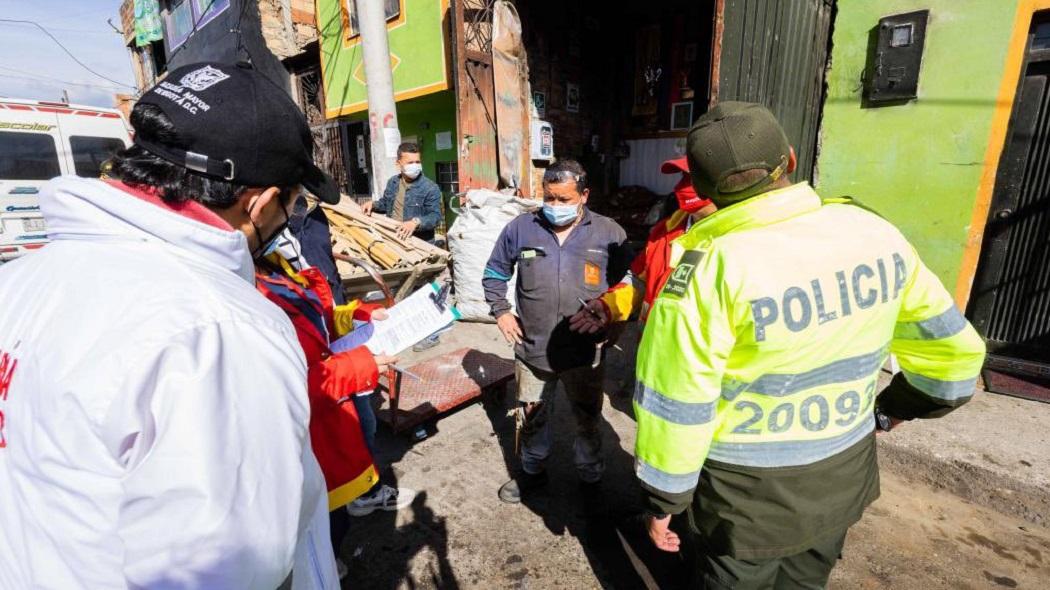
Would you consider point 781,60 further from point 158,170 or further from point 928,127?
point 158,170

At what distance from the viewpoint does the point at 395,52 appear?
28.1 feet

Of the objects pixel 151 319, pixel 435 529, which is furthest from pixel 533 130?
pixel 151 319

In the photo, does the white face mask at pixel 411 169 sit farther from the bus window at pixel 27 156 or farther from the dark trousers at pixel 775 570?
the bus window at pixel 27 156

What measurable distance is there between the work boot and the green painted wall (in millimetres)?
3634

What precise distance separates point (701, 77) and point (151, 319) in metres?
9.00

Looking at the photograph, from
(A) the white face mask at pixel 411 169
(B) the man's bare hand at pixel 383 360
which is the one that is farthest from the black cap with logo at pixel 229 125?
(A) the white face mask at pixel 411 169

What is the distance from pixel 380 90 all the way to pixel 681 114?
5.23 meters

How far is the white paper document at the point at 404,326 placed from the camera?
6.18 feet

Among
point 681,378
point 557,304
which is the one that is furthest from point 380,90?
point 681,378

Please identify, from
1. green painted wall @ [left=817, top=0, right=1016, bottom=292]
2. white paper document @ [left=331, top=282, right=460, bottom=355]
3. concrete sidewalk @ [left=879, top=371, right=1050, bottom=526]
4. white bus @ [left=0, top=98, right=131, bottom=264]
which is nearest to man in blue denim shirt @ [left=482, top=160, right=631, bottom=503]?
white paper document @ [left=331, top=282, right=460, bottom=355]

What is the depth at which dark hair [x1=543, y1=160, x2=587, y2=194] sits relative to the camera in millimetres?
2584

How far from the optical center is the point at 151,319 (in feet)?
2.22

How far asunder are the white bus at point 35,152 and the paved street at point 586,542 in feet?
20.7

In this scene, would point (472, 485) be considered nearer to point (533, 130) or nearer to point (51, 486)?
point (51, 486)
